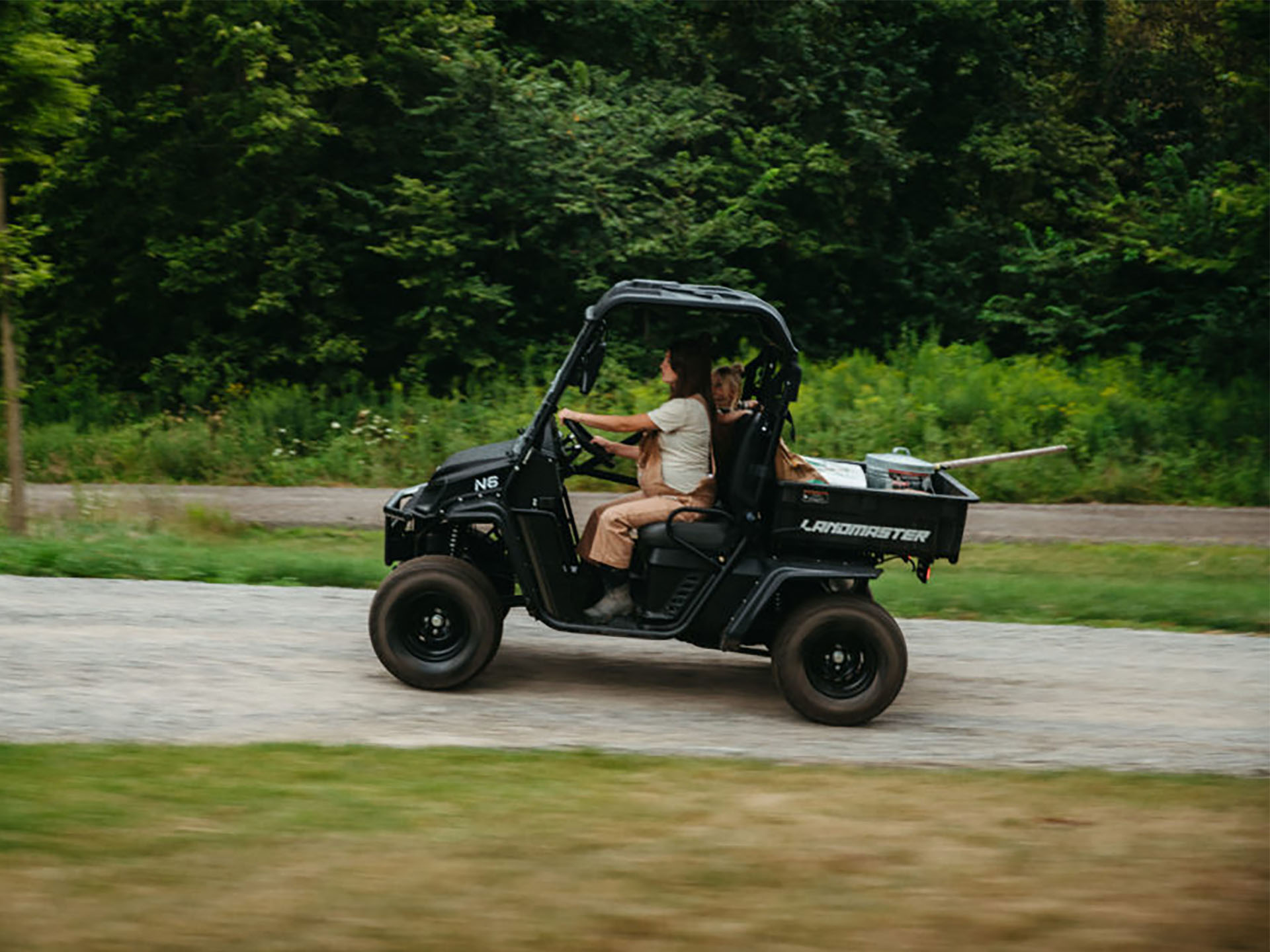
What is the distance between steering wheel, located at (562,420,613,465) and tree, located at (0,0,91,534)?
7809 mm

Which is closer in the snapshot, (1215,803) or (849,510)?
(1215,803)

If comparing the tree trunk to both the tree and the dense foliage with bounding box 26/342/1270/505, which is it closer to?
the tree

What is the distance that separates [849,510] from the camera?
779 centimetres

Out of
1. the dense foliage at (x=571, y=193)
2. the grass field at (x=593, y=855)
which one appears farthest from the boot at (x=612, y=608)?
the dense foliage at (x=571, y=193)

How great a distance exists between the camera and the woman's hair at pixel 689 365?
7996 millimetres

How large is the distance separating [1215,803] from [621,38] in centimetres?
2254

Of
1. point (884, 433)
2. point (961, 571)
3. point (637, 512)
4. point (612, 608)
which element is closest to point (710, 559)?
point (637, 512)

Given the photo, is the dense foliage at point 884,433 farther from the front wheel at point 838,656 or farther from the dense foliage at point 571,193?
the front wheel at point 838,656

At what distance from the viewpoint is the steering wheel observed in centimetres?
791

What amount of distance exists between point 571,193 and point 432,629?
1648 centimetres

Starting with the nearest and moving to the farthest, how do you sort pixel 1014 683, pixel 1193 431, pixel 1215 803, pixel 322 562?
pixel 1215 803
pixel 1014 683
pixel 322 562
pixel 1193 431

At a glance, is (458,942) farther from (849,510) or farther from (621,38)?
(621,38)

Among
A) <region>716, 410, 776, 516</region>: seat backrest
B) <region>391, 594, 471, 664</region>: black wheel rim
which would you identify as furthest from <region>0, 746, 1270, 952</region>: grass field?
<region>716, 410, 776, 516</region>: seat backrest

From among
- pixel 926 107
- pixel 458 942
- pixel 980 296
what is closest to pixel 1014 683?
pixel 458 942
